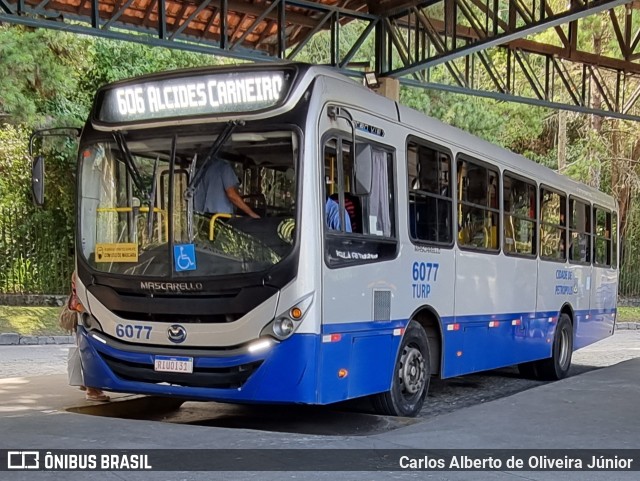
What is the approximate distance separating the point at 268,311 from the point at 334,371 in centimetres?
82

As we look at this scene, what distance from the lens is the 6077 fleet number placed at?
25.0 ft

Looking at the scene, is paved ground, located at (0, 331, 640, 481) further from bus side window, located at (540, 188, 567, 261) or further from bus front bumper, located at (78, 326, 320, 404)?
bus side window, located at (540, 188, 567, 261)

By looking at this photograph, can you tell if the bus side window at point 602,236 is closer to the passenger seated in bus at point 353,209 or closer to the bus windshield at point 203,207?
the passenger seated in bus at point 353,209

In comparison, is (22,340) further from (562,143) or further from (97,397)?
(562,143)

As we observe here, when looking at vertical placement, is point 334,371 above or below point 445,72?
below

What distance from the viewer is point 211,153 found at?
295 inches

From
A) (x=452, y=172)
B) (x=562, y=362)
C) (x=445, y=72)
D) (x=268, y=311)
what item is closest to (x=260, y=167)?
(x=268, y=311)

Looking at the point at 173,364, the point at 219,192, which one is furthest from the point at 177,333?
the point at 219,192

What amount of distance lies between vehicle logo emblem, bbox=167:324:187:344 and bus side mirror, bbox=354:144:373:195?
1.94m

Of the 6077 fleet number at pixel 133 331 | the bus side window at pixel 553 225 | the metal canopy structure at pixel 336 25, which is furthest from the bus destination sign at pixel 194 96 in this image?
the bus side window at pixel 553 225

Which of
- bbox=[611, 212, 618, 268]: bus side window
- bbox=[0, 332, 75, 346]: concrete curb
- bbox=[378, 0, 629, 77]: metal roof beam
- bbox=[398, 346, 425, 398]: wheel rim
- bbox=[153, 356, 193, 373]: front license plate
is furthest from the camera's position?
bbox=[0, 332, 75, 346]: concrete curb

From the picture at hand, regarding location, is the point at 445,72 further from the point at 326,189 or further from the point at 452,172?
the point at 326,189

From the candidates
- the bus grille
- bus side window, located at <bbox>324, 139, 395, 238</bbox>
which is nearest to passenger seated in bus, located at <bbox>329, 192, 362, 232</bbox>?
bus side window, located at <bbox>324, 139, 395, 238</bbox>

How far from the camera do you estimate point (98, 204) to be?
8031 mm
